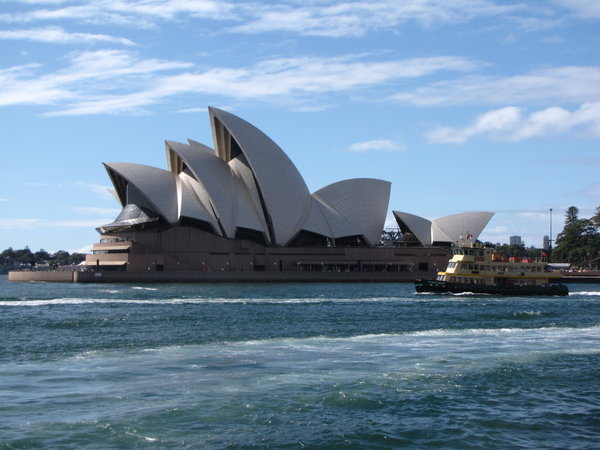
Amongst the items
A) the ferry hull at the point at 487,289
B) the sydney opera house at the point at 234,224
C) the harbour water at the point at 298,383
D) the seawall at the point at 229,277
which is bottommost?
the harbour water at the point at 298,383

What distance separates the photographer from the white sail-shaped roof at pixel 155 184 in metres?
73.4

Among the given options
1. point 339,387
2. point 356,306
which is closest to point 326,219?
point 356,306

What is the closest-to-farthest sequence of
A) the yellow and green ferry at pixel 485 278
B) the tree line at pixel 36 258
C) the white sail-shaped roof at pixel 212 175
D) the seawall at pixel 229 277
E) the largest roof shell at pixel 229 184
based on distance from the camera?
the yellow and green ferry at pixel 485 278 → the white sail-shaped roof at pixel 212 175 → the largest roof shell at pixel 229 184 → the seawall at pixel 229 277 → the tree line at pixel 36 258

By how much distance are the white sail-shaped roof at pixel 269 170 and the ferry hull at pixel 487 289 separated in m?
24.3

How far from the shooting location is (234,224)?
75.3 metres

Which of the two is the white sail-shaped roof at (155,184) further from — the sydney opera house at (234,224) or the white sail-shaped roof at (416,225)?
the white sail-shaped roof at (416,225)

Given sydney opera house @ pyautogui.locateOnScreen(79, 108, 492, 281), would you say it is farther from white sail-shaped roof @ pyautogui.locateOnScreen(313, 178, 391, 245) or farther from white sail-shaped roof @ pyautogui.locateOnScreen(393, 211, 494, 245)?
white sail-shaped roof @ pyautogui.locateOnScreen(393, 211, 494, 245)

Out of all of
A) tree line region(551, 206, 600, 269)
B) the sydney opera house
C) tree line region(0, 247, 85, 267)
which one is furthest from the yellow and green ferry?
tree line region(0, 247, 85, 267)

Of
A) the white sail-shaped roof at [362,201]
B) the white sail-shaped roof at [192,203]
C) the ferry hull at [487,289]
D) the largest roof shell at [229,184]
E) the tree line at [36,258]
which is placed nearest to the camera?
the ferry hull at [487,289]

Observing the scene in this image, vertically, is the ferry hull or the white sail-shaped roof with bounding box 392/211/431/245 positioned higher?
the white sail-shaped roof with bounding box 392/211/431/245

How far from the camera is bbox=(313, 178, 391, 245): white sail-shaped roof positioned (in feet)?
273

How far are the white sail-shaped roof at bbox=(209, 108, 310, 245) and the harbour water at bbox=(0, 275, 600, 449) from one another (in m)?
41.1

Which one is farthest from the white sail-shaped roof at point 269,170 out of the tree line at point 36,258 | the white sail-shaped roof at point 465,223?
the tree line at point 36,258

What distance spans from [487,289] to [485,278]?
1130 mm
